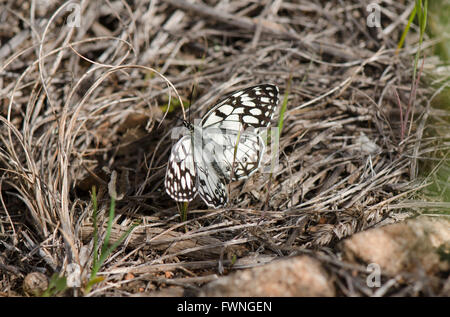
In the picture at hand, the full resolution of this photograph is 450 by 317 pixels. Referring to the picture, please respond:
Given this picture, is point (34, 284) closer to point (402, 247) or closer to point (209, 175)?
point (209, 175)

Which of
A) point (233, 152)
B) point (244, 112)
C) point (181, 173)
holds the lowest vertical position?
point (181, 173)

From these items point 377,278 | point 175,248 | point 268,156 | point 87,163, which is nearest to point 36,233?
point 87,163

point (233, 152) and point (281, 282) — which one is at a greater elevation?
point (233, 152)

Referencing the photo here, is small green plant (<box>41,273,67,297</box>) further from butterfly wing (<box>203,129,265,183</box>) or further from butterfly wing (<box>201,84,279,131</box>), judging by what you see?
butterfly wing (<box>201,84,279,131</box>)

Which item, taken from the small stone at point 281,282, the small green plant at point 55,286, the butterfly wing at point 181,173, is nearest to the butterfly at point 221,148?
the butterfly wing at point 181,173

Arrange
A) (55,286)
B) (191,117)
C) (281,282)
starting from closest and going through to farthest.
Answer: (281,282) → (55,286) → (191,117)

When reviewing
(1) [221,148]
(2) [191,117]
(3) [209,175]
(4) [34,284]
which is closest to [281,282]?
(3) [209,175]

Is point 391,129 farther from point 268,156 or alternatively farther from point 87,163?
point 87,163
